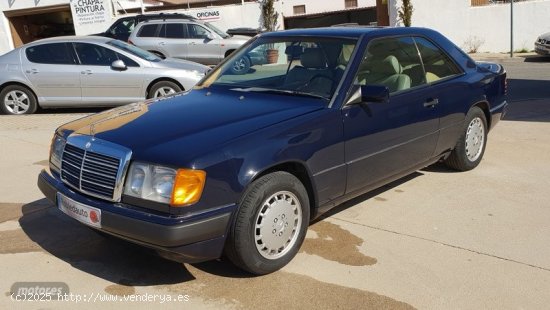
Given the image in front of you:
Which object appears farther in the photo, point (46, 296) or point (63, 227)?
point (63, 227)

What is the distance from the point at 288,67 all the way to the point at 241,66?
496 millimetres

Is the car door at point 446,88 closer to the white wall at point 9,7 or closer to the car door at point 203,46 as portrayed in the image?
the car door at point 203,46

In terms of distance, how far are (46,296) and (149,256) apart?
0.76m

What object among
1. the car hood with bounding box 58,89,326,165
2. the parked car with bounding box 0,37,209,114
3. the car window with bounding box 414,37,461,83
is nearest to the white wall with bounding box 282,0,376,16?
the parked car with bounding box 0,37,209,114

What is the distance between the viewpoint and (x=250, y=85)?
459 cm

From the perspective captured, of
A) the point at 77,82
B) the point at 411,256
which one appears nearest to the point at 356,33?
the point at 411,256

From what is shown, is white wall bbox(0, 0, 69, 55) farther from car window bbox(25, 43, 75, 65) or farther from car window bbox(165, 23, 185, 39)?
car window bbox(25, 43, 75, 65)

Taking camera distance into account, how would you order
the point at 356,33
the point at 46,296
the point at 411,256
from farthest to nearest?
the point at 356,33 < the point at 411,256 < the point at 46,296

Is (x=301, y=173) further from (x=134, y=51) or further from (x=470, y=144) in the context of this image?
(x=134, y=51)

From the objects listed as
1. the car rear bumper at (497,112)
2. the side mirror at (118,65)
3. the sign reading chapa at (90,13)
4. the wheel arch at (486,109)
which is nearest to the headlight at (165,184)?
the wheel arch at (486,109)

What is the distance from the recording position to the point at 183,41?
619 inches

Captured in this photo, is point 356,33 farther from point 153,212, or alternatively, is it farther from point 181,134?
point 153,212

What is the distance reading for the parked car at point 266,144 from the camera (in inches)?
128

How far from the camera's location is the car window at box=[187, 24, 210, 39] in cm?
1584
